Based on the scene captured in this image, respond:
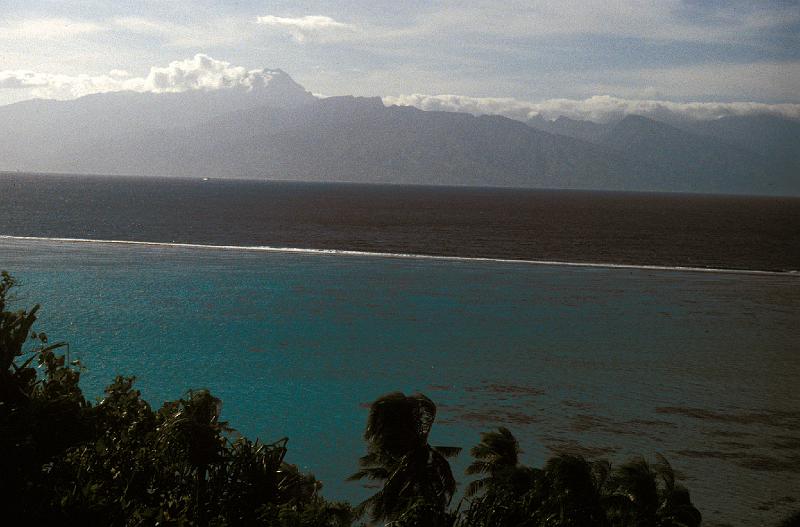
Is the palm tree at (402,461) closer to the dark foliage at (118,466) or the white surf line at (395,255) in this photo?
the dark foliage at (118,466)

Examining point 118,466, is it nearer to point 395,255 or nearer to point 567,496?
point 567,496

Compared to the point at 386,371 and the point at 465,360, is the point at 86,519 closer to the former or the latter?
the point at 386,371

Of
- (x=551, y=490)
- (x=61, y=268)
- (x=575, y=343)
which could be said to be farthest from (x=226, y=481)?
(x=61, y=268)

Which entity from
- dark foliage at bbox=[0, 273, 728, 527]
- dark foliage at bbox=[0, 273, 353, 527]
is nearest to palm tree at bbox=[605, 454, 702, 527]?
dark foliage at bbox=[0, 273, 728, 527]

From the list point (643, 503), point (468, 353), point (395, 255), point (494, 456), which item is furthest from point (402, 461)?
point (395, 255)

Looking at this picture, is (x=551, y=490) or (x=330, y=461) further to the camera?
(x=330, y=461)
